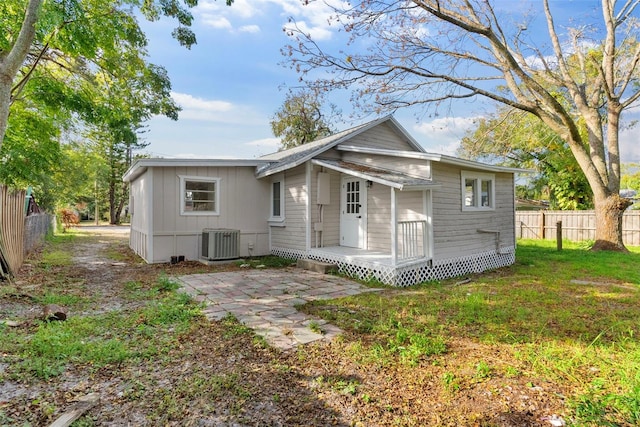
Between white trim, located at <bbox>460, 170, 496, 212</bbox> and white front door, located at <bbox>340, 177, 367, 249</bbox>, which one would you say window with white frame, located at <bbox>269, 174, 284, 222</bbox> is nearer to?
white front door, located at <bbox>340, 177, 367, 249</bbox>

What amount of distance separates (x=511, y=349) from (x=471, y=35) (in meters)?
10.8

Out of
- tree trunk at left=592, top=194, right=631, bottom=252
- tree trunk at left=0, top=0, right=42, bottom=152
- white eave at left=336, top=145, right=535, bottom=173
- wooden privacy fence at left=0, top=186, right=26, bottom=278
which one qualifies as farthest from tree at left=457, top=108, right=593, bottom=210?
wooden privacy fence at left=0, top=186, right=26, bottom=278

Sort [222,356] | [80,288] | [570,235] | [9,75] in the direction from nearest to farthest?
[222,356], [9,75], [80,288], [570,235]

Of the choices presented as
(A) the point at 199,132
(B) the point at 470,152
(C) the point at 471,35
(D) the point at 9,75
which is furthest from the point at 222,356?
(A) the point at 199,132

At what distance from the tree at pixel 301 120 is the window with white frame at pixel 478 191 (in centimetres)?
1717

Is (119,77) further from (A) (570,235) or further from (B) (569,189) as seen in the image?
(B) (569,189)

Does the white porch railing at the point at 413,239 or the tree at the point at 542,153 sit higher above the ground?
the tree at the point at 542,153

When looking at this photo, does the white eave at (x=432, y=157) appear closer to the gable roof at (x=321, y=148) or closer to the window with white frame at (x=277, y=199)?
the gable roof at (x=321, y=148)

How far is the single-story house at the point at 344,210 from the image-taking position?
296 inches

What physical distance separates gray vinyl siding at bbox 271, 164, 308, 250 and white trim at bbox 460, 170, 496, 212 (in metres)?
4.07

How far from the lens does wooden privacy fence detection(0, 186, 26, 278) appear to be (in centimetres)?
621

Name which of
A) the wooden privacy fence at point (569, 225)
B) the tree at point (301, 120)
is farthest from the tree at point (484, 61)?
the tree at point (301, 120)

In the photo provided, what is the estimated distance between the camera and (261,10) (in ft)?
27.8

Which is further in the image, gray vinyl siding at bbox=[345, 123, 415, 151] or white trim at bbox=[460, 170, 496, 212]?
gray vinyl siding at bbox=[345, 123, 415, 151]
